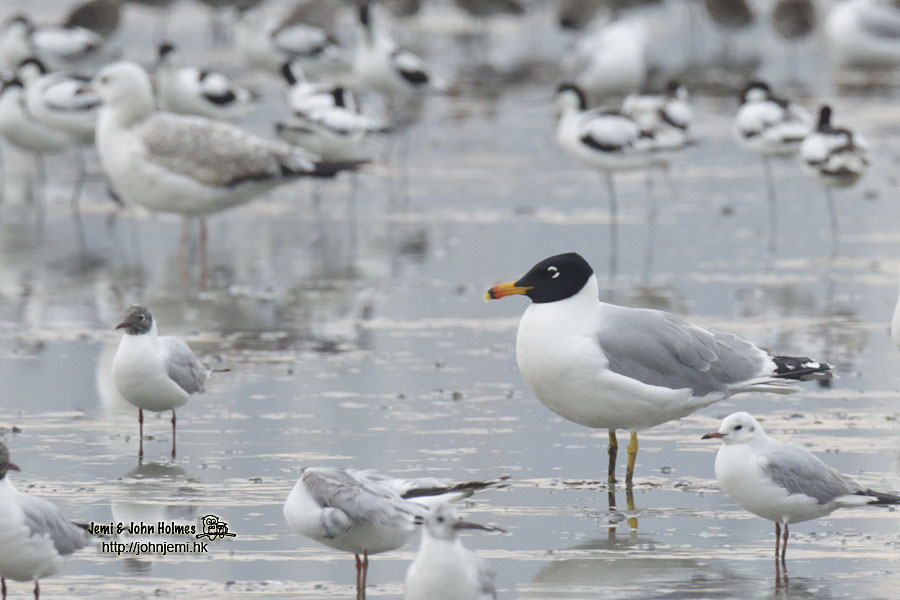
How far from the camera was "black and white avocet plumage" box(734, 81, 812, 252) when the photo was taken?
1742 centimetres

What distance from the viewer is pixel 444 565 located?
5633 millimetres

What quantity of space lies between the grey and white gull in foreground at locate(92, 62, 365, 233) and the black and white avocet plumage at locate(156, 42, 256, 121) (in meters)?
5.45

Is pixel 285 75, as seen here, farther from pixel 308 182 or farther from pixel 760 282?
pixel 760 282

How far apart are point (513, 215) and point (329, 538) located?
10304mm

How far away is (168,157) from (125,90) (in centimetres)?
69

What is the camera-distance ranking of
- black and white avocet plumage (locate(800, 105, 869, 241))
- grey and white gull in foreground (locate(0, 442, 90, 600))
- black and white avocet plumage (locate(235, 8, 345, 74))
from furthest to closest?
black and white avocet plumage (locate(235, 8, 345, 74)) < black and white avocet plumage (locate(800, 105, 869, 241)) < grey and white gull in foreground (locate(0, 442, 90, 600))

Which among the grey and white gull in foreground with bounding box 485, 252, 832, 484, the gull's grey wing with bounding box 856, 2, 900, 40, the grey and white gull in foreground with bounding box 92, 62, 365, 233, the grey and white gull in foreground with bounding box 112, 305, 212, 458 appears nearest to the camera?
the grey and white gull in foreground with bounding box 485, 252, 832, 484

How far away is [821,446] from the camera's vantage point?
8.77 meters

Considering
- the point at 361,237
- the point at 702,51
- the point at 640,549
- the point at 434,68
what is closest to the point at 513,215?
the point at 361,237

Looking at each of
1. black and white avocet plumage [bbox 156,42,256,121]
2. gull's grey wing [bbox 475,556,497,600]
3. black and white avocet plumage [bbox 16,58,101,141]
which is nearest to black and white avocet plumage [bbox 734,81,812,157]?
black and white avocet plumage [bbox 156,42,256,121]

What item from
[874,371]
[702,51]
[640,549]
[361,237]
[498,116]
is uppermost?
[702,51]

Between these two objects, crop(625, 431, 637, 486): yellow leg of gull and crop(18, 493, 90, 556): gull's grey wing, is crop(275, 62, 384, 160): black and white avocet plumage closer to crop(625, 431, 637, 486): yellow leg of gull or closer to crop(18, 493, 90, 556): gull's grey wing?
crop(625, 431, 637, 486): yellow leg of gull

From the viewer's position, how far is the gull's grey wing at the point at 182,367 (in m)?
8.72

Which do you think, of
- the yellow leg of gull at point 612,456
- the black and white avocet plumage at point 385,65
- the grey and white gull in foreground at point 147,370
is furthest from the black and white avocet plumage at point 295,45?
the yellow leg of gull at point 612,456
